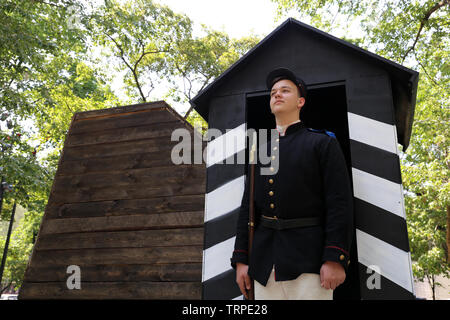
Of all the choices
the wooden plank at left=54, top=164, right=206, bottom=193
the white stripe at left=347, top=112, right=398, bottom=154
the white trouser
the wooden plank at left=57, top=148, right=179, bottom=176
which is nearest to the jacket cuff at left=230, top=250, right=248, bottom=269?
the white trouser

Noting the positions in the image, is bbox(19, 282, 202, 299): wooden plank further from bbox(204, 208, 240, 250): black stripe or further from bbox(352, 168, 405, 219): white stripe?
bbox(352, 168, 405, 219): white stripe

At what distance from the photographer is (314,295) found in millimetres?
1915

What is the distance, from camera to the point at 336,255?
187cm

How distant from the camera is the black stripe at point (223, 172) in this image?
2912mm

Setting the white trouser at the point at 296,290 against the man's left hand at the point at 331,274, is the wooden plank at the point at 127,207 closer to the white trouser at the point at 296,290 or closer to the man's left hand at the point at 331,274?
the white trouser at the point at 296,290

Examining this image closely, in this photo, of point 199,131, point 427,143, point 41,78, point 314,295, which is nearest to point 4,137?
point 41,78

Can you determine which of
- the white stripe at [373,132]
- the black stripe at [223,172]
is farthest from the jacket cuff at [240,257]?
the white stripe at [373,132]

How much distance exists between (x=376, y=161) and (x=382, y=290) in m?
0.90

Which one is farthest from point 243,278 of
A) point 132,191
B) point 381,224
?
point 132,191

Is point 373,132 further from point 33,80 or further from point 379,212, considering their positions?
point 33,80

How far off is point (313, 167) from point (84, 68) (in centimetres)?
1505

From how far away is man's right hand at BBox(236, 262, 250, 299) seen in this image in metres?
2.23

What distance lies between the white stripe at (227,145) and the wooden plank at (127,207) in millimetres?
967
